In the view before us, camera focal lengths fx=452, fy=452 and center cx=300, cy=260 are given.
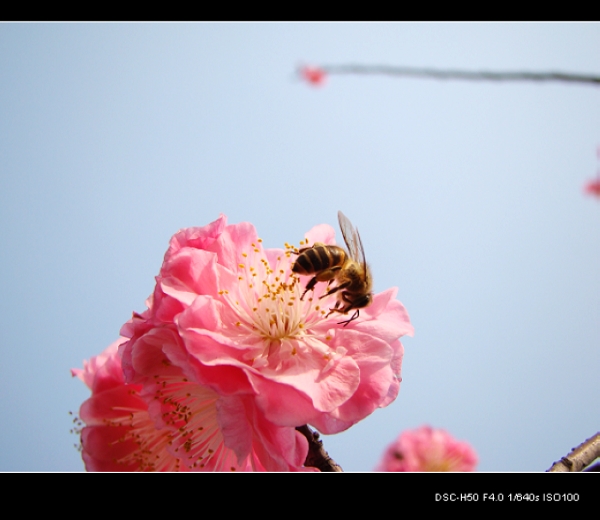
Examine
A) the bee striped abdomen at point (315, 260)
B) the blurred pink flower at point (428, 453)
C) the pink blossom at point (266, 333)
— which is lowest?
the blurred pink flower at point (428, 453)

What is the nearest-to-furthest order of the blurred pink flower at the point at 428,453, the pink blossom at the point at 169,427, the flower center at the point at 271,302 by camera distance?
the pink blossom at the point at 169,427 → the flower center at the point at 271,302 → the blurred pink flower at the point at 428,453

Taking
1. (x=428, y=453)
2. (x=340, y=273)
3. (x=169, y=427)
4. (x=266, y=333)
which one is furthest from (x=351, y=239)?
(x=428, y=453)

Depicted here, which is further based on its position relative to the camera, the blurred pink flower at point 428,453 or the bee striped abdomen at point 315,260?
the blurred pink flower at point 428,453

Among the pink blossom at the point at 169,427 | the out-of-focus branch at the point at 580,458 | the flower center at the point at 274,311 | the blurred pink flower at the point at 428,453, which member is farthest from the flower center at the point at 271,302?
the blurred pink flower at the point at 428,453

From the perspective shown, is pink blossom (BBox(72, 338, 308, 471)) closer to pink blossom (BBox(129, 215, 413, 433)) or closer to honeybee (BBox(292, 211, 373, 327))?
pink blossom (BBox(129, 215, 413, 433))

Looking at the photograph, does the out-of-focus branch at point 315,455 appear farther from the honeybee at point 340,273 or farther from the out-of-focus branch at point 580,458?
the out-of-focus branch at point 580,458

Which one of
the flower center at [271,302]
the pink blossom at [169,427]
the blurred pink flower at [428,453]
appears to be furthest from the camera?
the blurred pink flower at [428,453]
